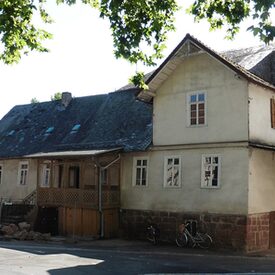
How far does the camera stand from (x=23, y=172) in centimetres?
3039

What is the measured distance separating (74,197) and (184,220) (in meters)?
6.22

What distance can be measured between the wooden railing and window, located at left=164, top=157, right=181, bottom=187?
3.21 m

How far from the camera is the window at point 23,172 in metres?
30.1

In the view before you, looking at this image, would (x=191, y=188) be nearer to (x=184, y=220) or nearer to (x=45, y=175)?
(x=184, y=220)

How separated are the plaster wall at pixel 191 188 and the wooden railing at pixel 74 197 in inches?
31.9

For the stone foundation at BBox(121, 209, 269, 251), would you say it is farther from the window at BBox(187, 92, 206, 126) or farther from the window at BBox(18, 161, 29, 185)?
the window at BBox(18, 161, 29, 185)

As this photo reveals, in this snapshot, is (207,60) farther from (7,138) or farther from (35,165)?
(7,138)

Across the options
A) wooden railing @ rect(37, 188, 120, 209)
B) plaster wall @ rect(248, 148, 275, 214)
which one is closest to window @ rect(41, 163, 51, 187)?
wooden railing @ rect(37, 188, 120, 209)

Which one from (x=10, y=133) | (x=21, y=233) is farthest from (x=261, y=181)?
(x=10, y=133)

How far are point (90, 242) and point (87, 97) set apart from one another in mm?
13401

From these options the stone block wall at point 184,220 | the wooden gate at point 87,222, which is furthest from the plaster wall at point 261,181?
the wooden gate at point 87,222

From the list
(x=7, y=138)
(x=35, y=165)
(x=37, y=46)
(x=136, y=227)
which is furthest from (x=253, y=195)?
(x=7, y=138)

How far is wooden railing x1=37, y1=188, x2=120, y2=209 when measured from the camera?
78.1ft

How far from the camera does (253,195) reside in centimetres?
2000
